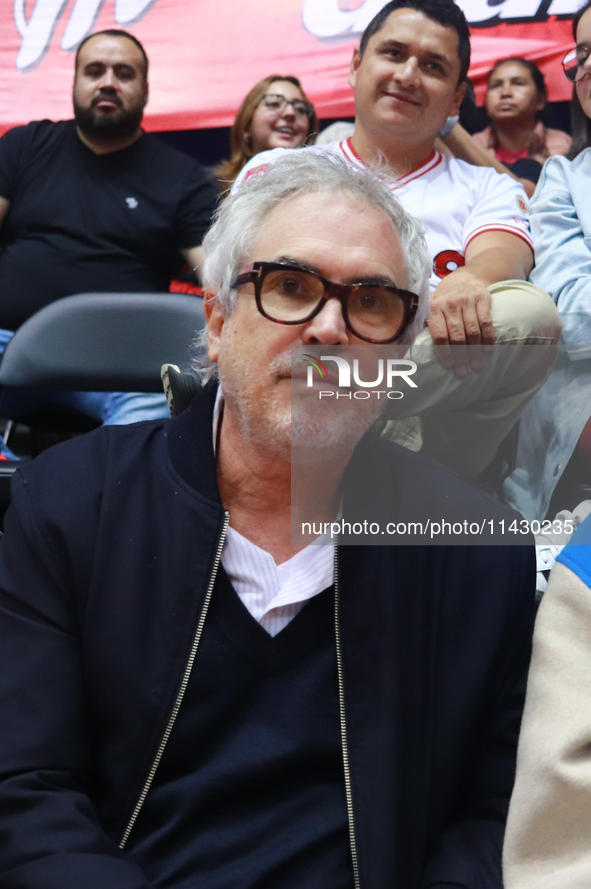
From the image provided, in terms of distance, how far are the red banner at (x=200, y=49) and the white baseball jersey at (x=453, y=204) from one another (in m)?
0.93

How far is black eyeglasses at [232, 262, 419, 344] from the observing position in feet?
3.79

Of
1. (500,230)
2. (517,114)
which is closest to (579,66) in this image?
(500,230)

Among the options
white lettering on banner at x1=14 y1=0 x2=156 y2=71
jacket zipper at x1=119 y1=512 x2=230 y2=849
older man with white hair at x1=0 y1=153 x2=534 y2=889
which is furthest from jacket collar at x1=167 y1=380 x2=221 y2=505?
white lettering on banner at x1=14 y1=0 x2=156 y2=71

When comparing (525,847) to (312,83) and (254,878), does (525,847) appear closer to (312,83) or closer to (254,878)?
(254,878)

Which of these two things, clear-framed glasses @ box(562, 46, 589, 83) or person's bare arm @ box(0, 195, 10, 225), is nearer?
clear-framed glasses @ box(562, 46, 589, 83)

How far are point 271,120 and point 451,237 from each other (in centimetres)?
119

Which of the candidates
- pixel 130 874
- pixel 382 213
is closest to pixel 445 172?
pixel 382 213

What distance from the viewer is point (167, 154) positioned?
2797mm

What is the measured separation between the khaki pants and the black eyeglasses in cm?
→ 28

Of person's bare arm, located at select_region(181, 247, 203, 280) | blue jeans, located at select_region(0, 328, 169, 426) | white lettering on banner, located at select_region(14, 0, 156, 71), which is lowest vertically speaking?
blue jeans, located at select_region(0, 328, 169, 426)

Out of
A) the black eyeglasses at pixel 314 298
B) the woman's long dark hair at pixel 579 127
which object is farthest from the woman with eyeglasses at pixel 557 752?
the woman's long dark hair at pixel 579 127

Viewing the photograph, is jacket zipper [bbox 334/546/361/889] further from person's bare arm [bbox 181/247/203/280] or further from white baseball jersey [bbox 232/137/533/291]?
person's bare arm [bbox 181/247/203/280]

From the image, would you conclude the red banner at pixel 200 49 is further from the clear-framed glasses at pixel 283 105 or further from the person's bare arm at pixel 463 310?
the person's bare arm at pixel 463 310

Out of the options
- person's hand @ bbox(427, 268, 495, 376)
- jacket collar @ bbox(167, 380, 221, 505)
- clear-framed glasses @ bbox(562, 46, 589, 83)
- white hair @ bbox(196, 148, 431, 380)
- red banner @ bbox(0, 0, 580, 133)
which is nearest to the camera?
jacket collar @ bbox(167, 380, 221, 505)
